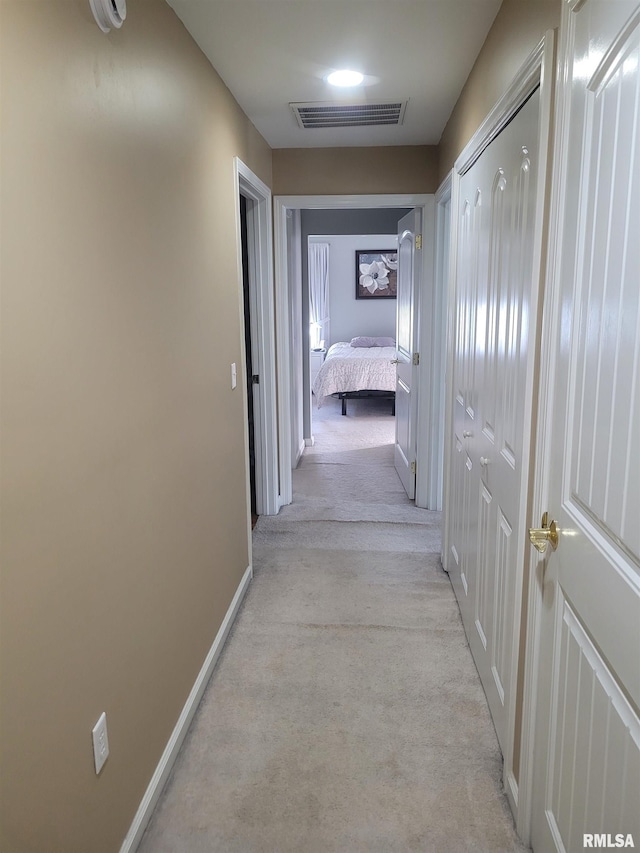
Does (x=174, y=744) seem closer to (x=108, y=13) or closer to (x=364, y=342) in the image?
(x=108, y=13)

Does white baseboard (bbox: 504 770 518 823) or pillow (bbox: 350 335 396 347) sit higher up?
pillow (bbox: 350 335 396 347)

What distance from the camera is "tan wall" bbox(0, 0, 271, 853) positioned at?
3.51ft

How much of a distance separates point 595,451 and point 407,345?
332 cm

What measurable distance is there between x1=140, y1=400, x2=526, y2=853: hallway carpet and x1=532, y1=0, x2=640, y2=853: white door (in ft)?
1.47

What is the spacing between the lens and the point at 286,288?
3951 millimetres

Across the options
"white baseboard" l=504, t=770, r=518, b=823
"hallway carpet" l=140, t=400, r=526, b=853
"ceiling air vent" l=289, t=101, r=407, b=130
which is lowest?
"hallway carpet" l=140, t=400, r=526, b=853

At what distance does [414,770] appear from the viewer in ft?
6.19

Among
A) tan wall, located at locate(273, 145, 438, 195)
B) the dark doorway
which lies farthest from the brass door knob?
tan wall, located at locate(273, 145, 438, 195)

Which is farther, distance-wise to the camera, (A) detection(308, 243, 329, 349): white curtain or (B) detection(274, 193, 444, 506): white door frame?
(A) detection(308, 243, 329, 349): white curtain

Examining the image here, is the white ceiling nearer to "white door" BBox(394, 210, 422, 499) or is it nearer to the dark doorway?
the dark doorway

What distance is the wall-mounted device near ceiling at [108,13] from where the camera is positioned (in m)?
1.32

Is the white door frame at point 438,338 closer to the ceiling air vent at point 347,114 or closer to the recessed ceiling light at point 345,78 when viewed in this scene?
the ceiling air vent at point 347,114

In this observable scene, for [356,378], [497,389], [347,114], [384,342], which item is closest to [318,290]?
[384,342]

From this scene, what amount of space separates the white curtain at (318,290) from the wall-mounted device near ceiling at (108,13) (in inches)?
321
